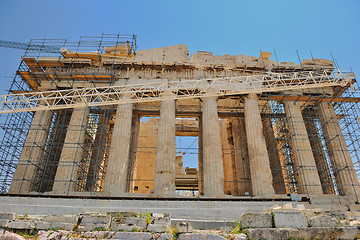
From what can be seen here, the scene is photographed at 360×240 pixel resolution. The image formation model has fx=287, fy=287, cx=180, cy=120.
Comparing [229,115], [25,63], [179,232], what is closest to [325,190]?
[229,115]

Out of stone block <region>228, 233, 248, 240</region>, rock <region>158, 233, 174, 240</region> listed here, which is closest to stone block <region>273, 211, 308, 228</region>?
stone block <region>228, 233, 248, 240</region>

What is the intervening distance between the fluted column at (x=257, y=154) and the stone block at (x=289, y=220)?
10.2m

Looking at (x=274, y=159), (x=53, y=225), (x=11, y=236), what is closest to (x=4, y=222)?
(x=11, y=236)

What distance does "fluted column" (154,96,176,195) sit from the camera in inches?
741

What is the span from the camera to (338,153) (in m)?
21.1

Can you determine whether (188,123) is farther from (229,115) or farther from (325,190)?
(325,190)

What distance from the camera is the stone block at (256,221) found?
870cm

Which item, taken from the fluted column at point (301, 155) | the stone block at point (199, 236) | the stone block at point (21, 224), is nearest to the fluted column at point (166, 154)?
the fluted column at point (301, 155)

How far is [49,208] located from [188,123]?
56.0 ft

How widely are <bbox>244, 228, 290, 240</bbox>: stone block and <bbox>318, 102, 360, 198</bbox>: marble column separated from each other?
1434 centimetres

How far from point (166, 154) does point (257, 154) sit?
6372 mm

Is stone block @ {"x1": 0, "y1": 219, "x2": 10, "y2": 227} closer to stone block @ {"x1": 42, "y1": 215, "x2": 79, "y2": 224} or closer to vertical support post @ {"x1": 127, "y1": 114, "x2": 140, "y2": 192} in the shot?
stone block @ {"x1": 42, "y1": 215, "x2": 79, "y2": 224}

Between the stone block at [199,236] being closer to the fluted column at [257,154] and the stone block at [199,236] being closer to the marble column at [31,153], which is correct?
the fluted column at [257,154]

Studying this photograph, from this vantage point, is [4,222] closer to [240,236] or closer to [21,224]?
[21,224]
